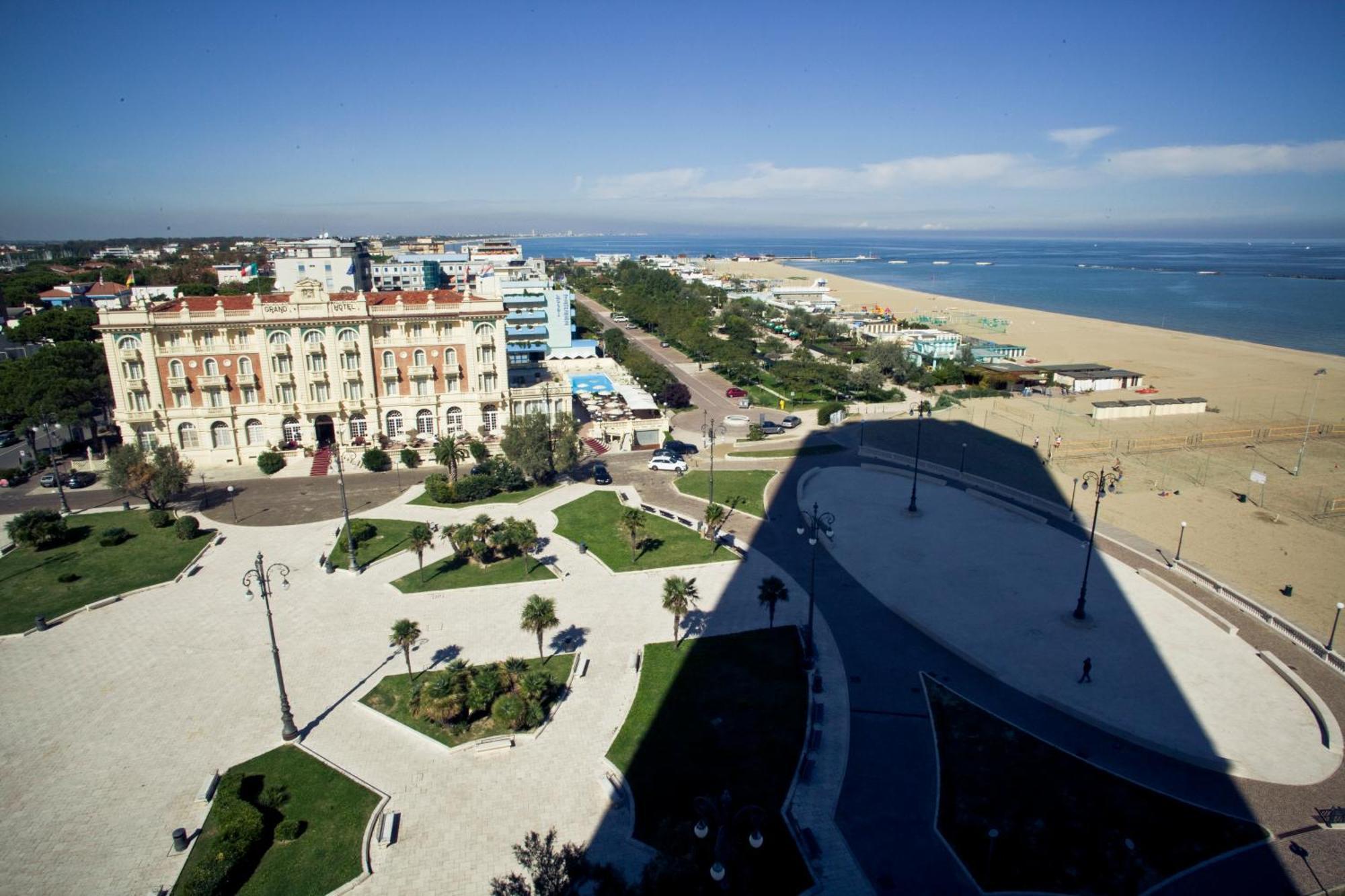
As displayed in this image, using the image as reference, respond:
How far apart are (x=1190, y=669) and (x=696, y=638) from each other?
16964 millimetres

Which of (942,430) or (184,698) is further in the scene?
(942,430)

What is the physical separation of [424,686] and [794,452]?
33.7 meters

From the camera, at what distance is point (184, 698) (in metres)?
23.3

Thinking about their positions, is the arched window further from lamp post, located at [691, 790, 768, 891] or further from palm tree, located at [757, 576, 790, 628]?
lamp post, located at [691, 790, 768, 891]

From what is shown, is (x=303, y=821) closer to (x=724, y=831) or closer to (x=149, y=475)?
(x=724, y=831)

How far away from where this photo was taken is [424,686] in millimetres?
22469

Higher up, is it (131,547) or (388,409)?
(388,409)

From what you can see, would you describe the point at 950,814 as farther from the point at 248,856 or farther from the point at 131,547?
the point at 131,547

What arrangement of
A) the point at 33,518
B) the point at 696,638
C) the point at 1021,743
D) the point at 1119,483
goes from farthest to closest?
the point at 1119,483 → the point at 33,518 → the point at 696,638 → the point at 1021,743

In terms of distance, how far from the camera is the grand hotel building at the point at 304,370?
45875 millimetres

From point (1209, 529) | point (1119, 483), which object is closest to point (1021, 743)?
point (1209, 529)

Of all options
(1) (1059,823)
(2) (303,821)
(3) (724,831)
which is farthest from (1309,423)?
(2) (303,821)

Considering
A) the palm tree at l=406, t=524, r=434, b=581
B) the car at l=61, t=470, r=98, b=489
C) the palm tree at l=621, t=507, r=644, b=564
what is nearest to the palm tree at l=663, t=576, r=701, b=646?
the palm tree at l=621, t=507, r=644, b=564

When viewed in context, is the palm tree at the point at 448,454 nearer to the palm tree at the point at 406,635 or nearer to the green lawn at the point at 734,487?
the green lawn at the point at 734,487
